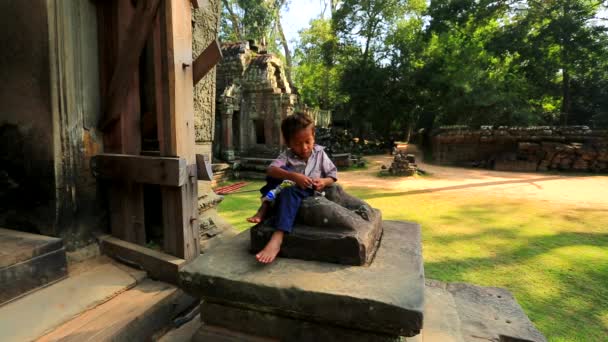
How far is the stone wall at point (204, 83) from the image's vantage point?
3.29 m

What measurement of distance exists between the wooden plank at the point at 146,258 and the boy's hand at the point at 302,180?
121 centimetres

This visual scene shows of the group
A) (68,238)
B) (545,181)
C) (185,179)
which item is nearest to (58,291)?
(68,238)

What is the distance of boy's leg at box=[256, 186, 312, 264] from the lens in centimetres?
166

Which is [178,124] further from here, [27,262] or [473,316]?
[473,316]

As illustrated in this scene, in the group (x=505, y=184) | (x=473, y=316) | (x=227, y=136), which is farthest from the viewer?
(x=227, y=136)

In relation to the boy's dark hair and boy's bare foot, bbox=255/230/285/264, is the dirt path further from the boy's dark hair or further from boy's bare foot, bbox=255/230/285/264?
boy's bare foot, bbox=255/230/285/264

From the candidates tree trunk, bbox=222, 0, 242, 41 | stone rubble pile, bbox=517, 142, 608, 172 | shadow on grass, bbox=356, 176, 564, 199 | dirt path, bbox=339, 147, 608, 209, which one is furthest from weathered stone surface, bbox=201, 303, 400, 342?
tree trunk, bbox=222, 0, 242, 41

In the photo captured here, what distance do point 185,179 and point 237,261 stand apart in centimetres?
95

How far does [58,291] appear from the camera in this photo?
2.14 m

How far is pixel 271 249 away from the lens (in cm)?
167

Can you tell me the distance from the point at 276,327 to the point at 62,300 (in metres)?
1.48

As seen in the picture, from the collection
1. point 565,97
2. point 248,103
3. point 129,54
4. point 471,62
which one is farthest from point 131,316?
point 565,97

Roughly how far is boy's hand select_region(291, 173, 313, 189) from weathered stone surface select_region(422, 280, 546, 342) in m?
1.06

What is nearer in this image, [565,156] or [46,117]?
[46,117]
